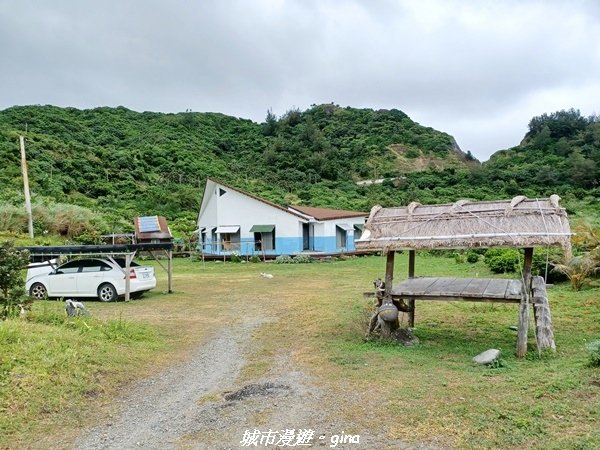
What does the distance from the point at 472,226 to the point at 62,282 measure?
11.8 metres

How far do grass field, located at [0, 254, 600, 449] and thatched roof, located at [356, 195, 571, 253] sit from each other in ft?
5.82

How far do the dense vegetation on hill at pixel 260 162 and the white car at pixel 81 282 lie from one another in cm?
1935

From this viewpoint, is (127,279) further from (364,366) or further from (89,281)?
(364,366)

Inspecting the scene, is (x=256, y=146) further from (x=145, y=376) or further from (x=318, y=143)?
(x=145, y=376)

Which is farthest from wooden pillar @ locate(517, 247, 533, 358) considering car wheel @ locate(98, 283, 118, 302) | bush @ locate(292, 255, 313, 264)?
bush @ locate(292, 255, 313, 264)

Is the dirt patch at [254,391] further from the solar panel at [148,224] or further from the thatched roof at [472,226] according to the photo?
the solar panel at [148,224]

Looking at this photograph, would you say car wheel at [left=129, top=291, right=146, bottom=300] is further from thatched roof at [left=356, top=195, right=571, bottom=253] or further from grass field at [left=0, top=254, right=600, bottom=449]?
thatched roof at [left=356, top=195, right=571, bottom=253]

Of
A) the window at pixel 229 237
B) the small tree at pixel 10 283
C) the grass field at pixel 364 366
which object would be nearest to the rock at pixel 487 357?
the grass field at pixel 364 366

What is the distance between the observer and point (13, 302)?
27.6ft

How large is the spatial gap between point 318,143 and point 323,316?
6463 cm

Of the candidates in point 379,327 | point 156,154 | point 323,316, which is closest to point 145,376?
point 379,327

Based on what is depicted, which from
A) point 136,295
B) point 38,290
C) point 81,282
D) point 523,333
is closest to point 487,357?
point 523,333

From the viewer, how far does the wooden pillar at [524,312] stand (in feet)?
23.6

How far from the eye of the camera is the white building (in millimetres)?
30094
